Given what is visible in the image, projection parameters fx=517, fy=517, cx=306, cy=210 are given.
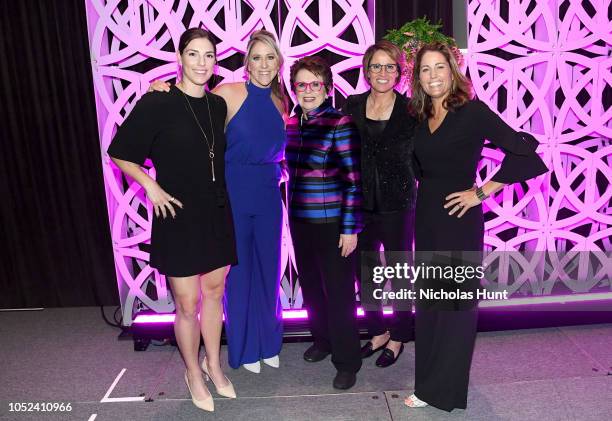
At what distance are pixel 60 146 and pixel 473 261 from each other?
3.02 meters

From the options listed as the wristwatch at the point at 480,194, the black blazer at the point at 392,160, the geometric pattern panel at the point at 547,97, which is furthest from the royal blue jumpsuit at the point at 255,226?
the geometric pattern panel at the point at 547,97

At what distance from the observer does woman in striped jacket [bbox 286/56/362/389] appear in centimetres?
249

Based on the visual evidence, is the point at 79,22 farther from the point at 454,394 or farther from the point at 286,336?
the point at 454,394

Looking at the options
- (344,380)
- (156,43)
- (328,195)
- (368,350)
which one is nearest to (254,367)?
(344,380)

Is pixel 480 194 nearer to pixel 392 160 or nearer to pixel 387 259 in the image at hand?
Answer: pixel 392 160

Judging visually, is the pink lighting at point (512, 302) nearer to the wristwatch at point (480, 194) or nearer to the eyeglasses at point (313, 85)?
the wristwatch at point (480, 194)

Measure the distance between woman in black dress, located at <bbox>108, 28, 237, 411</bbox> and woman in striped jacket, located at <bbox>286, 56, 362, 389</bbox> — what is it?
0.38 m

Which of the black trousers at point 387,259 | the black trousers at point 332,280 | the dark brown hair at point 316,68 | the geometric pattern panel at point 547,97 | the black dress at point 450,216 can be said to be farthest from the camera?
the geometric pattern panel at point 547,97

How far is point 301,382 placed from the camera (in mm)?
2859

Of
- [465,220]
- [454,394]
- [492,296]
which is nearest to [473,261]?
[465,220]

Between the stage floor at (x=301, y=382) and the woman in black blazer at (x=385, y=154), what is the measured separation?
2.50 ft

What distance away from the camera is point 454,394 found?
2449 mm

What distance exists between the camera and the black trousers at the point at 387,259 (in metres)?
2.74

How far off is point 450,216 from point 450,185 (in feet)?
0.46
